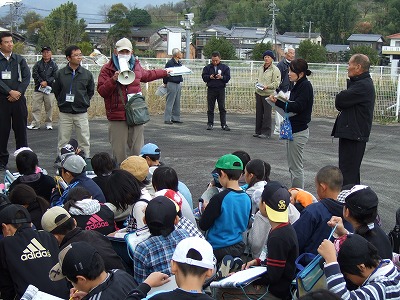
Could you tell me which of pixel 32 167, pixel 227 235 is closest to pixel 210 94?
pixel 32 167

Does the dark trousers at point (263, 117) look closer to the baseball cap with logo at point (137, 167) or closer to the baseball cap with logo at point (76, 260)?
the baseball cap with logo at point (137, 167)

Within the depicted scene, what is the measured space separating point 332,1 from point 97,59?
67.2 meters

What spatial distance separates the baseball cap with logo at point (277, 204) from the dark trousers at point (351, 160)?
3.54m

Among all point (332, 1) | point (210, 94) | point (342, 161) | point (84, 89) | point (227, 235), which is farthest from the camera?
point (332, 1)

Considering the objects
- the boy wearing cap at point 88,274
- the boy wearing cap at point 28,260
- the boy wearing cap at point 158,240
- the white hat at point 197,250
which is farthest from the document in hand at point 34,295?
the white hat at point 197,250

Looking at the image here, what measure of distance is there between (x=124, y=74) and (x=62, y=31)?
36490mm

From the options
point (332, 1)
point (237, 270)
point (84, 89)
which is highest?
point (332, 1)

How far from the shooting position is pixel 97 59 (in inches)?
795

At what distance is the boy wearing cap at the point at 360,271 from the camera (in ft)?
12.5

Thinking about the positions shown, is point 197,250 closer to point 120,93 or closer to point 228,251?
point 228,251

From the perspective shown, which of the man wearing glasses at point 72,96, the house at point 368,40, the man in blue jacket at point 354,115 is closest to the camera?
the man in blue jacket at point 354,115

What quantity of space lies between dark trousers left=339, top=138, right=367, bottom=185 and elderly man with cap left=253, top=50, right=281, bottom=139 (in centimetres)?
513

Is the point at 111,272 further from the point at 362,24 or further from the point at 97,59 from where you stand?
the point at 362,24

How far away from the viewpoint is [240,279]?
14.7ft
